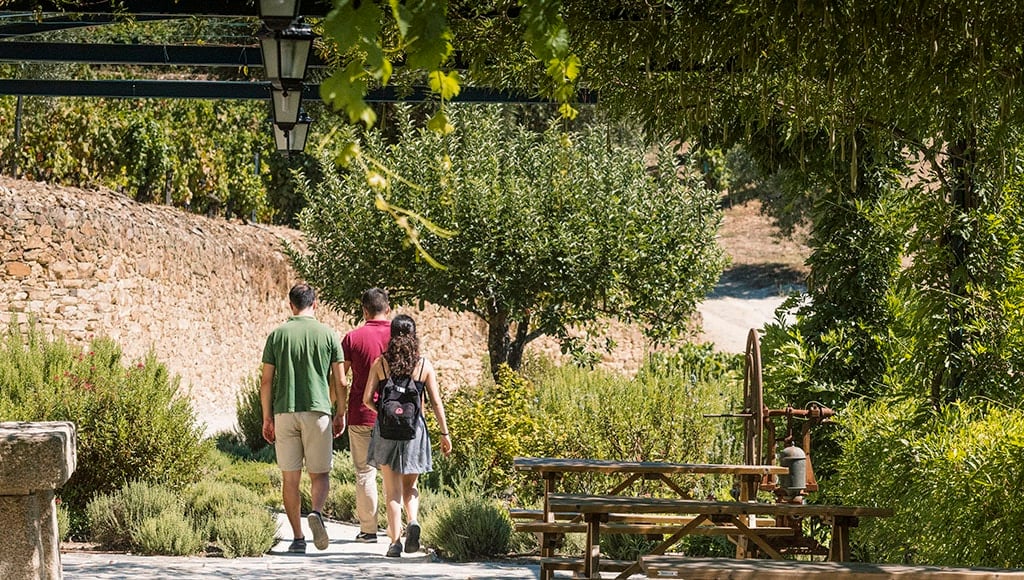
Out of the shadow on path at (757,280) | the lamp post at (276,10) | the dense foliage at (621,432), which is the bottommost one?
the dense foliage at (621,432)

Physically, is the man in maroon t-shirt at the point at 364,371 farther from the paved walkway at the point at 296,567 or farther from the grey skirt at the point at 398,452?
the paved walkway at the point at 296,567

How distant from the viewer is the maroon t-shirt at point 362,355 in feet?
25.0

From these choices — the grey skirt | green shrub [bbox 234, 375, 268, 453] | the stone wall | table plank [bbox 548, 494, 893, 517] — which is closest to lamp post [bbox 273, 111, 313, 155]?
Result: the grey skirt

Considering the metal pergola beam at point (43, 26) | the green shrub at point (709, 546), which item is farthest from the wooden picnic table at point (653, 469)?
the metal pergola beam at point (43, 26)

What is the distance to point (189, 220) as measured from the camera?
18.9 metres

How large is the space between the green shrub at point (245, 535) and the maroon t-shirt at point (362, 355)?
2.75 ft

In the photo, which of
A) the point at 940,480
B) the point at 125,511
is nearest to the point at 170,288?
the point at 125,511

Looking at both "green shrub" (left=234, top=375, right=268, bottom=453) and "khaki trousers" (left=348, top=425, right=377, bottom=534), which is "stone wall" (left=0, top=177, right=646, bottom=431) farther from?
"khaki trousers" (left=348, top=425, right=377, bottom=534)

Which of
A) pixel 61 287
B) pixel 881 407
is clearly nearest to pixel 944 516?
pixel 881 407

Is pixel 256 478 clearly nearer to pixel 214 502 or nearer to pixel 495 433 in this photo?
pixel 495 433

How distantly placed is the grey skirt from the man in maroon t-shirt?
0.21 meters

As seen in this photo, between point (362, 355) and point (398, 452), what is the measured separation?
70 cm

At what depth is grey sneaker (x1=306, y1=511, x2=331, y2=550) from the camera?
285 inches

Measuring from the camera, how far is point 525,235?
13.9 m
